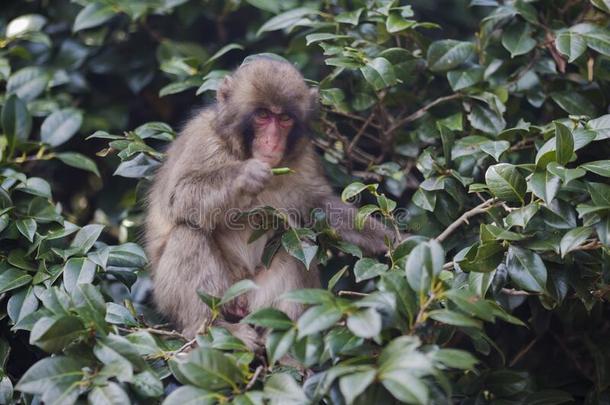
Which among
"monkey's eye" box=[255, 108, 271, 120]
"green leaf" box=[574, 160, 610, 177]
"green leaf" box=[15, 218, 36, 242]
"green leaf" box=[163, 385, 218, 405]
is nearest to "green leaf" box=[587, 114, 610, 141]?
"green leaf" box=[574, 160, 610, 177]

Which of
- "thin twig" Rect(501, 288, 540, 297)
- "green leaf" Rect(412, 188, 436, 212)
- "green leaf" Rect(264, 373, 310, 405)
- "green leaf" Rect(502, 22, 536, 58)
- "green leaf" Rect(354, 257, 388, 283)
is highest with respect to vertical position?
"green leaf" Rect(502, 22, 536, 58)

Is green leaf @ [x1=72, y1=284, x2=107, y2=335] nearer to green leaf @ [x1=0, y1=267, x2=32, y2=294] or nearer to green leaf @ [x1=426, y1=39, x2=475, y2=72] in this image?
green leaf @ [x1=0, y1=267, x2=32, y2=294]

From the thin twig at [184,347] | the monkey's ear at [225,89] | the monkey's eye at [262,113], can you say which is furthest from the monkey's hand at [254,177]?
the thin twig at [184,347]

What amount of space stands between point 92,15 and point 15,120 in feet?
3.78

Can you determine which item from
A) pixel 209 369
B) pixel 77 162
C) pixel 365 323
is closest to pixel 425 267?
pixel 365 323

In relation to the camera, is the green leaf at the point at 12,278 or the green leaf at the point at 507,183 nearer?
the green leaf at the point at 507,183

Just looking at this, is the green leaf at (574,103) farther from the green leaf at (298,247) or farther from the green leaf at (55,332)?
the green leaf at (55,332)

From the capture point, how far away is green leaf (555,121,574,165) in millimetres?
4250

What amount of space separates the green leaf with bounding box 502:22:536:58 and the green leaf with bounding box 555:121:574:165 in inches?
55.5

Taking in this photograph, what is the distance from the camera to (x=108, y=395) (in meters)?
3.69

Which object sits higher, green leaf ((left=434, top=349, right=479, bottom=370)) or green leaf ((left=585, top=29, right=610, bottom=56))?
green leaf ((left=585, top=29, right=610, bottom=56))

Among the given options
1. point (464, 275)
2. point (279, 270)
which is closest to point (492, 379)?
point (464, 275)

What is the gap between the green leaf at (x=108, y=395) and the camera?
3670 millimetres

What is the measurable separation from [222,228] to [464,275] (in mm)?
1713
